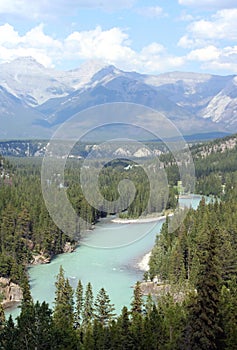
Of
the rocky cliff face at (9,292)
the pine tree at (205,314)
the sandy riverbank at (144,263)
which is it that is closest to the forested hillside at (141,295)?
the pine tree at (205,314)

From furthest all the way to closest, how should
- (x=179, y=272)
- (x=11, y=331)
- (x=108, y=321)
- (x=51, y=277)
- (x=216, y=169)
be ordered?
(x=216, y=169) → (x=51, y=277) → (x=179, y=272) → (x=108, y=321) → (x=11, y=331)

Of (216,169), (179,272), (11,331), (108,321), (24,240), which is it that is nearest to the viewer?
(11,331)

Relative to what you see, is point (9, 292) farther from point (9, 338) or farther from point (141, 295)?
point (9, 338)

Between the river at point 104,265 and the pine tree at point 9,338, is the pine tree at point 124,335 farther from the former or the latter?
the river at point 104,265

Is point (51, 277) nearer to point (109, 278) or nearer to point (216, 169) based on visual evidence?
point (109, 278)

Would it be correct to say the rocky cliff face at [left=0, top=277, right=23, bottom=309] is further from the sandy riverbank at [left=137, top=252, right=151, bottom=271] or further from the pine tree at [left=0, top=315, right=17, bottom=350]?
the pine tree at [left=0, top=315, right=17, bottom=350]

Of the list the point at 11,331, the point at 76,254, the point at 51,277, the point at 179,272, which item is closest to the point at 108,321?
the point at 11,331
